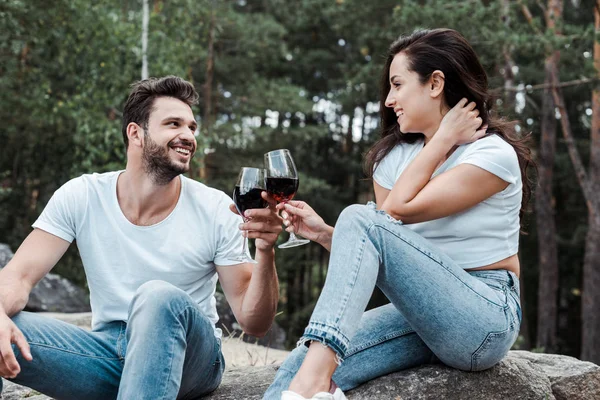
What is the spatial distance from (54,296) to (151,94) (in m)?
7.99

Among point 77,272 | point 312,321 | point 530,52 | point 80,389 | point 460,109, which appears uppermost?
point 530,52

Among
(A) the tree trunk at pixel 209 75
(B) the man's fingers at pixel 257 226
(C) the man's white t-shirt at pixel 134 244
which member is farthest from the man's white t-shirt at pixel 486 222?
(A) the tree trunk at pixel 209 75

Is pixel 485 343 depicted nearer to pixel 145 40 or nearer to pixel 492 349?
pixel 492 349

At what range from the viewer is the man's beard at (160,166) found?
9.72 feet

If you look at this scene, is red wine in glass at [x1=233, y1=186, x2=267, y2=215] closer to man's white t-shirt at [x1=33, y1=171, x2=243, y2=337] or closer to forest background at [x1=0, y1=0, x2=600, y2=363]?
man's white t-shirt at [x1=33, y1=171, x2=243, y2=337]

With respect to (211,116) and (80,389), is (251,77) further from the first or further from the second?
(80,389)

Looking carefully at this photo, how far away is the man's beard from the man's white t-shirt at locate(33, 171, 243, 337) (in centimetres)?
14

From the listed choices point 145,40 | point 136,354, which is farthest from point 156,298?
point 145,40

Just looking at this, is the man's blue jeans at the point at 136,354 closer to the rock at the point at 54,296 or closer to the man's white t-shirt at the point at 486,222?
the man's white t-shirt at the point at 486,222

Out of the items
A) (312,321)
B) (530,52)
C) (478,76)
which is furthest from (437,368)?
(530,52)

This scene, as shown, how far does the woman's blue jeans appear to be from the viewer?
2301 millimetres

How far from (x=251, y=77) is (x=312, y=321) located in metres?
14.7

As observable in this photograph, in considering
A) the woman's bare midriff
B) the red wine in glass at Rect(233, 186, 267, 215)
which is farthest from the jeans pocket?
the red wine in glass at Rect(233, 186, 267, 215)

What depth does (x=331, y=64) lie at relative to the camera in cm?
2009
